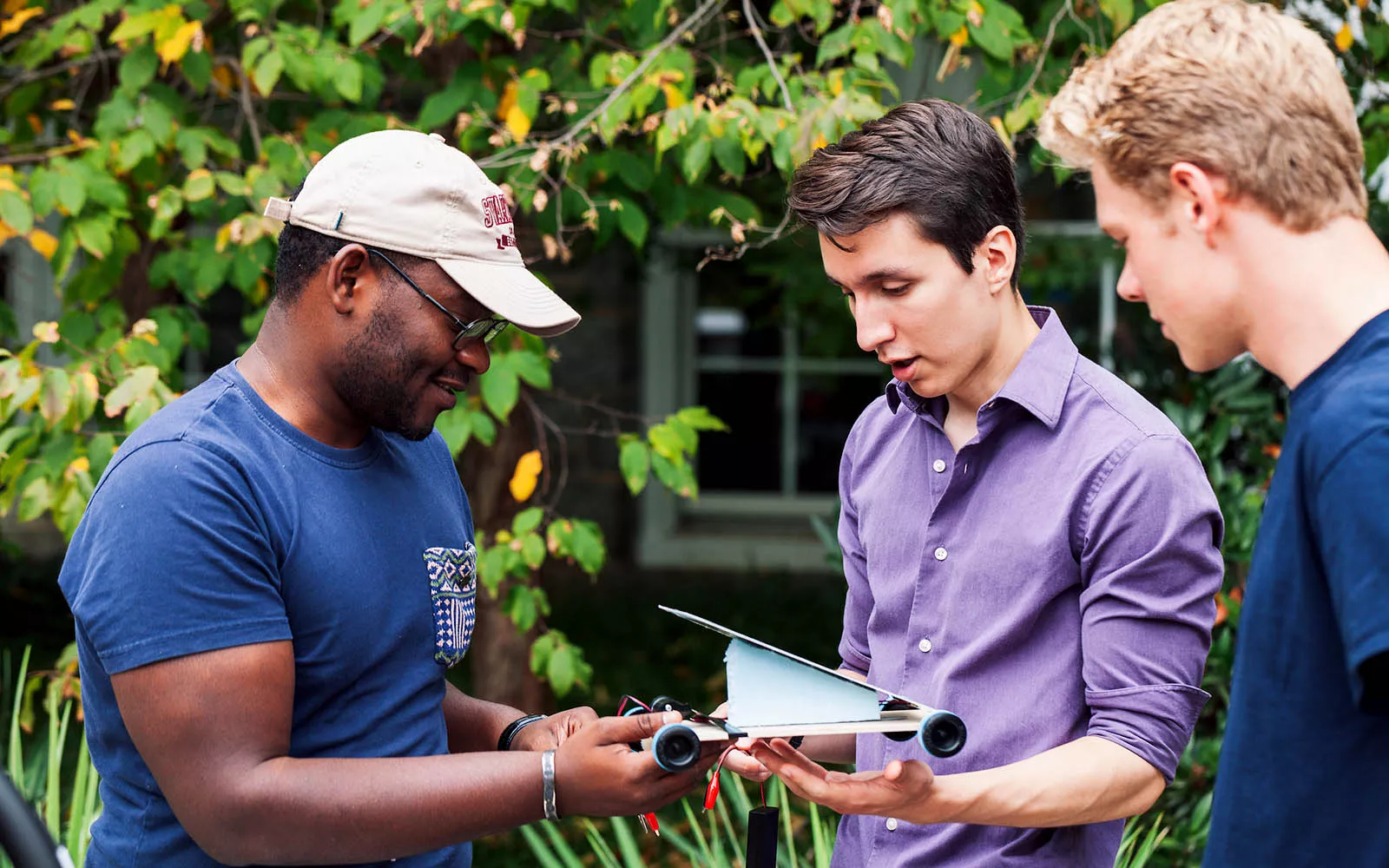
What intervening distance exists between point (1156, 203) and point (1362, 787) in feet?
1.86

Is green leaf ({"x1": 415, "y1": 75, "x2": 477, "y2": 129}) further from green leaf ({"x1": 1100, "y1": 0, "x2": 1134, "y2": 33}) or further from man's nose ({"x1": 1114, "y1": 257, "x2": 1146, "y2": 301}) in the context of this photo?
man's nose ({"x1": 1114, "y1": 257, "x2": 1146, "y2": 301})

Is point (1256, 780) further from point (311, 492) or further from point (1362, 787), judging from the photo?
point (311, 492)

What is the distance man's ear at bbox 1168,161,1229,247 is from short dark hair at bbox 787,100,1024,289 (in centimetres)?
58

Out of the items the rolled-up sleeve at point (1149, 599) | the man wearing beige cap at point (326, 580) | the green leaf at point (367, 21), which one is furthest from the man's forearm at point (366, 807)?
the green leaf at point (367, 21)

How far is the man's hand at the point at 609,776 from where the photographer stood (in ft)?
5.41

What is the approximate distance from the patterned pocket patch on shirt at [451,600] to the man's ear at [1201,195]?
3.51 ft

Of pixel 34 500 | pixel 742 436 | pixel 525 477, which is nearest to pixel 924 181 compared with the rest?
pixel 525 477

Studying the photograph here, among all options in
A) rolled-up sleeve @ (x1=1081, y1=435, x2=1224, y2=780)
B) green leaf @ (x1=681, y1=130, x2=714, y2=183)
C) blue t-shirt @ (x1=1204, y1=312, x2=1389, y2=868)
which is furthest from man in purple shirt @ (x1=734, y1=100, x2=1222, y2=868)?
green leaf @ (x1=681, y1=130, x2=714, y2=183)

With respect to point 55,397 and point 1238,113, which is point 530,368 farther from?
point 1238,113

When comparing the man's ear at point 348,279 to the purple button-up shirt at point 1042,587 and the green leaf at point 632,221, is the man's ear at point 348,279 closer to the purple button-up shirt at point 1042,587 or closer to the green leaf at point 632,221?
the purple button-up shirt at point 1042,587

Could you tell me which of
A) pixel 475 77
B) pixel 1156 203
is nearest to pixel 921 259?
pixel 1156 203

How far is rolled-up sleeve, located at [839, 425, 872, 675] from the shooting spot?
6.58ft

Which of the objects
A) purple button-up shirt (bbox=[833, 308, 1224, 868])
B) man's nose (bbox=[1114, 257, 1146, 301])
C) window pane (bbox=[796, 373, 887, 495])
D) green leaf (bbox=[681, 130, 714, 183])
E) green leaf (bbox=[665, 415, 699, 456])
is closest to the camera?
man's nose (bbox=[1114, 257, 1146, 301])

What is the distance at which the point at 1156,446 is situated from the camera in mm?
1640
